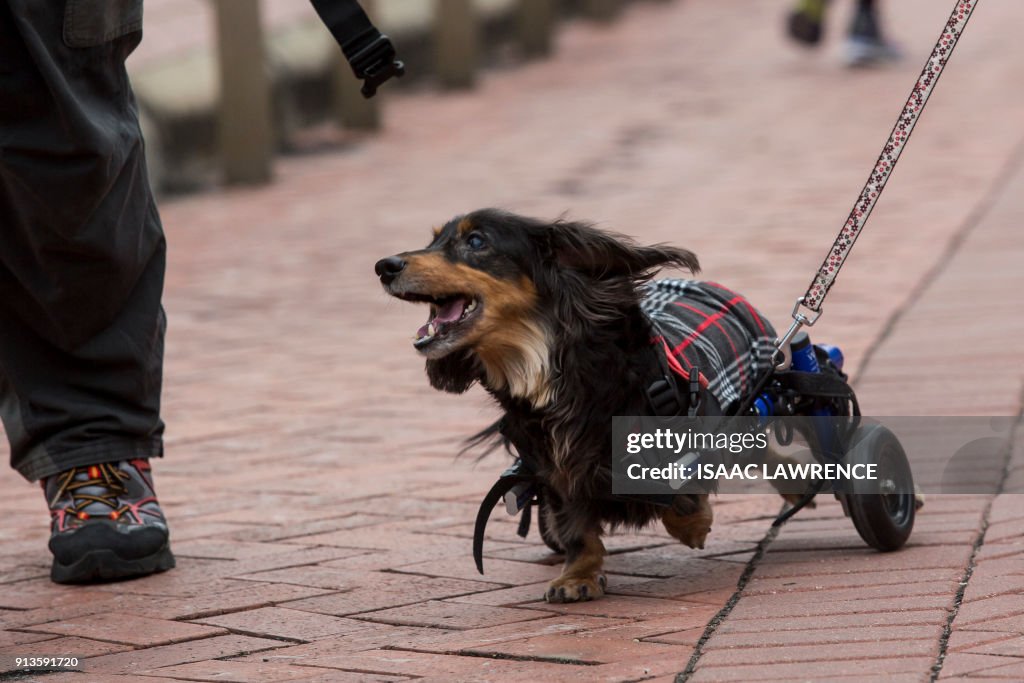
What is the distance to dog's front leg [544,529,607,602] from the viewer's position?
3150 mm

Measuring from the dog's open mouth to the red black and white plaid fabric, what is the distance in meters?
0.36

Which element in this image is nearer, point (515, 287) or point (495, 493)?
point (515, 287)

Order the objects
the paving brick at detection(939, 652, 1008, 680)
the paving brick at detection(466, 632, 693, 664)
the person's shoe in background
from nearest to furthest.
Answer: the paving brick at detection(939, 652, 1008, 680)
the paving brick at detection(466, 632, 693, 664)
the person's shoe in background

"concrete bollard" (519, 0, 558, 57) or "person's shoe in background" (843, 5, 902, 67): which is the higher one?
"concrete bollard" (519, 0, 558, 57)

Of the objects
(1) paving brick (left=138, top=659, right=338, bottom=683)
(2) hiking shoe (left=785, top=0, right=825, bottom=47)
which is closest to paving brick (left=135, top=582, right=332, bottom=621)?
(1) paving brick (left=138, top=659, right=338, bottom=683)

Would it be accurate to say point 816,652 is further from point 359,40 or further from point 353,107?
point 353,107

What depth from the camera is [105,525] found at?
3.48m

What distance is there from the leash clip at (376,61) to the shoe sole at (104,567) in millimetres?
1092

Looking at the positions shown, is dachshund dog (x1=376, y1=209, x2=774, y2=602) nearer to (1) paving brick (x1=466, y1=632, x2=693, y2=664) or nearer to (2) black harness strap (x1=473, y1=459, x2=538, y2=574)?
(2) black harness strap (x1=473, y1=459, x2=538, y2=574)

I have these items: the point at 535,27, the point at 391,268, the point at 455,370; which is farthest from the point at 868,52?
the point at 391,268

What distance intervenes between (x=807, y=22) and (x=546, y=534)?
9.90 meters

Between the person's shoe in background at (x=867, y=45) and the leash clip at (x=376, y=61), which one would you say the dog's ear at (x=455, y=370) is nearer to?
the leash clip at (x=376, y=61)

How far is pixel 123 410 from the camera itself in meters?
3.58

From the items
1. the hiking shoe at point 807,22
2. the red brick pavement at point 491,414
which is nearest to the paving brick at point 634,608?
the red brick pavement at point 491,414
